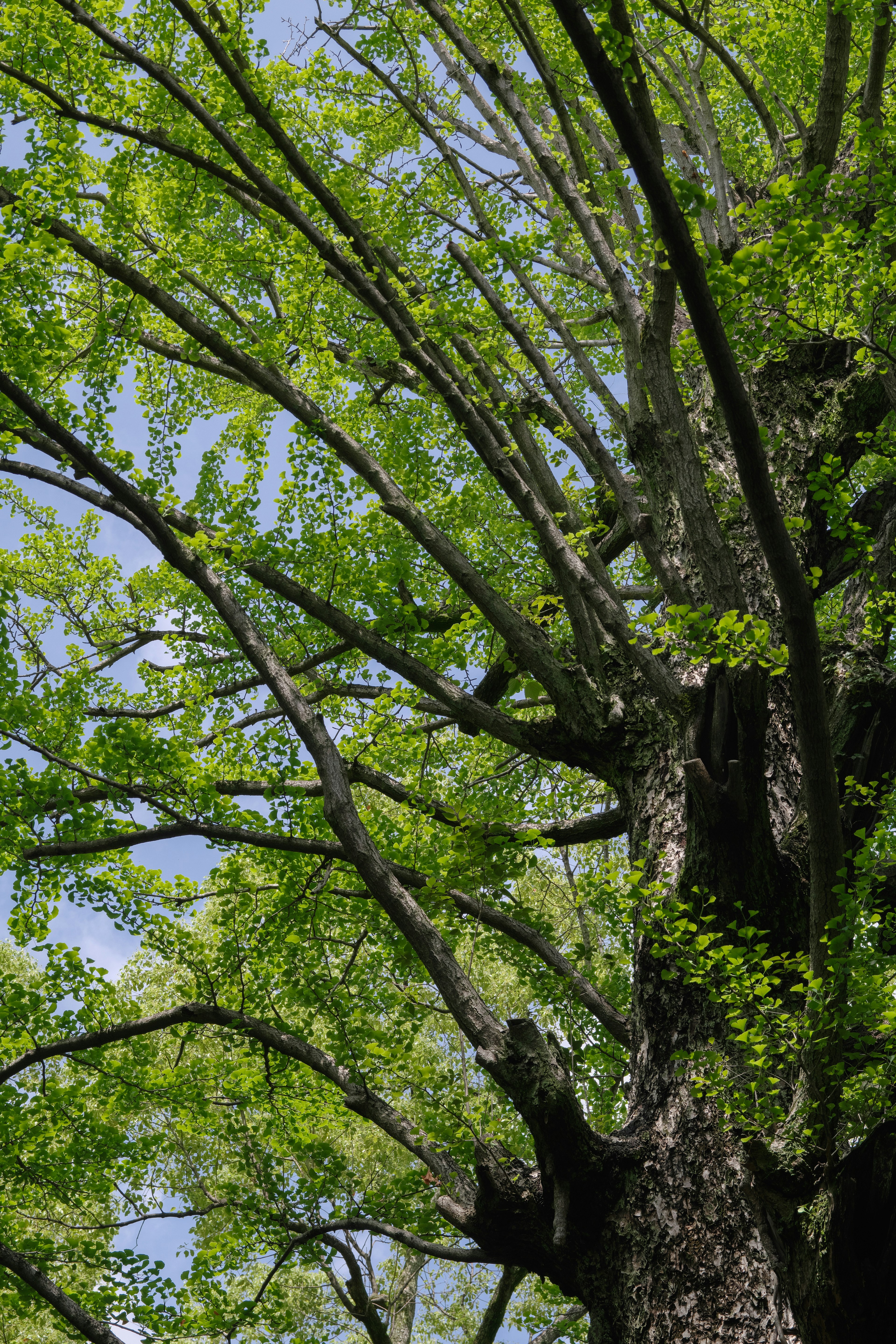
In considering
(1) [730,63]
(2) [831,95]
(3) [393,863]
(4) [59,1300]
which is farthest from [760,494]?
(4) [59,1300]

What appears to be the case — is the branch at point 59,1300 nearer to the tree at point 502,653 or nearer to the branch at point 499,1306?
the tree at point 502,653

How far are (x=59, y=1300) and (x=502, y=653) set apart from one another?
15.3 ft

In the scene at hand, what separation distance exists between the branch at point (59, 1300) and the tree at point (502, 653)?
0.04m

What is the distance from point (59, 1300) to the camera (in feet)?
17.2

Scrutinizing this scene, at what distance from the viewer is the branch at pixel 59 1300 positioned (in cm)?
493

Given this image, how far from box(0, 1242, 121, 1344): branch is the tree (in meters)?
0.04

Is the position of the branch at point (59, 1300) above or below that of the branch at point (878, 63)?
below

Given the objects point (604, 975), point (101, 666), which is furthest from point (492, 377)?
point (604, 975)

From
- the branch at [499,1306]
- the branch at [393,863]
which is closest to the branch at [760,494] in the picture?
the branch at [393,863]

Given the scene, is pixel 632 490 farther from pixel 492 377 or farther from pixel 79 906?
pixel 79 906

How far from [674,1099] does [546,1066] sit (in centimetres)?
55

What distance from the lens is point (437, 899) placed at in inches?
199

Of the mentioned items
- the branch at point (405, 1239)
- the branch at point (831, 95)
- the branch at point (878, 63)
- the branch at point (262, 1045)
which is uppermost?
the branch at point (831, 95)

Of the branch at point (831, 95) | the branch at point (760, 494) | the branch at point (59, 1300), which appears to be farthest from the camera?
the branch at point (59, 1300)
